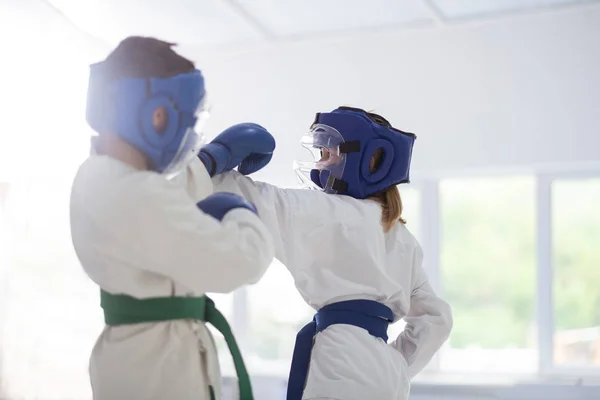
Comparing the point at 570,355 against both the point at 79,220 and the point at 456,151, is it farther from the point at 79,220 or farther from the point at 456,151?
the point at 79,220

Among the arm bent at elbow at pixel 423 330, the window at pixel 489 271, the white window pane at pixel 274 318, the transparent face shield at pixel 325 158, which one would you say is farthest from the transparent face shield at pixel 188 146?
the white window pane at pixel 274 318

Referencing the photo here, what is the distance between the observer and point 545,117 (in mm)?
3998

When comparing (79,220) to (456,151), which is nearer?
(79,220)

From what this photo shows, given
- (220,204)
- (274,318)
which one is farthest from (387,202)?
(274,318)

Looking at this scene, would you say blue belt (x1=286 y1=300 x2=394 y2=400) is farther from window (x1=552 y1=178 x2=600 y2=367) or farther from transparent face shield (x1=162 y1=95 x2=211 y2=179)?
window (x1=552 y1=178 x2=600 y2=367)

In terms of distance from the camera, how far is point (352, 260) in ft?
6.46

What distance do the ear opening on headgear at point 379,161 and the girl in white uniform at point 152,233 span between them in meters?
0.63

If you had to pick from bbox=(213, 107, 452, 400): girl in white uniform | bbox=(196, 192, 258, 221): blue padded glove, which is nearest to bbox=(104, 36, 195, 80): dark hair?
bbox=(196, 192, 258, 221): blue padded glove

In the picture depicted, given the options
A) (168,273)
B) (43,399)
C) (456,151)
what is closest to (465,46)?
(456,151)

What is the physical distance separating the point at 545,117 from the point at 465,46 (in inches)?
22.7

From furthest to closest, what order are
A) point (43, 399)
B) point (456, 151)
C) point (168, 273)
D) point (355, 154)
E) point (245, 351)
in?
point (245, 351), point (456, 151), point (43, 399), point (355, 154), point (168, 273)

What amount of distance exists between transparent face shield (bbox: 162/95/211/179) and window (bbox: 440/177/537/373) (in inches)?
116

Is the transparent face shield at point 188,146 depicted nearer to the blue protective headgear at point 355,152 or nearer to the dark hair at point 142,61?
the dark hair at point 142,61

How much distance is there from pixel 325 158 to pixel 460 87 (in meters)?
2.21
